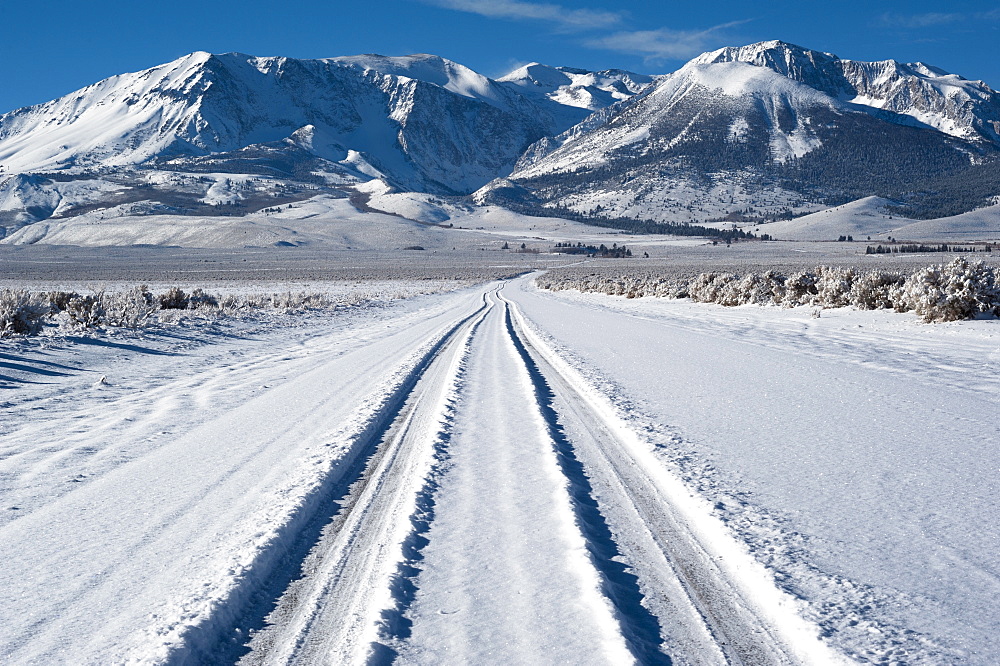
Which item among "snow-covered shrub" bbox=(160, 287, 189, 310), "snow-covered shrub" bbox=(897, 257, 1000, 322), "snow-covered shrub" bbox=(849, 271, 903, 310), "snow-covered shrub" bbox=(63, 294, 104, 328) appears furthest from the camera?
"snow-covered shrub" bbox=(160, 287, 189, 310)

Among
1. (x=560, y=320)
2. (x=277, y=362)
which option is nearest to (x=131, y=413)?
(x=277, y=362)

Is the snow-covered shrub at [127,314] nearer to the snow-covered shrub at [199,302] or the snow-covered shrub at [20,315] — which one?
the snow-covered shrub at [20,315]

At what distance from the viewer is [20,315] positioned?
13.0 meters

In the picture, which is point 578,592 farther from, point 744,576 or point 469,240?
point 469,240

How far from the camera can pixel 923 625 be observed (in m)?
2.78

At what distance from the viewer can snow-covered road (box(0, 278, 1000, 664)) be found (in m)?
2.85

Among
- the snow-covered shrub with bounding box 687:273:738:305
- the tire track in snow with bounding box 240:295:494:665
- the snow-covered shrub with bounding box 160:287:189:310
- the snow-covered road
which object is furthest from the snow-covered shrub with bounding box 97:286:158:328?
the snow-covered shrub with bounding box 687:273:738:305

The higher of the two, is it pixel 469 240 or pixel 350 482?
pixel 469 240

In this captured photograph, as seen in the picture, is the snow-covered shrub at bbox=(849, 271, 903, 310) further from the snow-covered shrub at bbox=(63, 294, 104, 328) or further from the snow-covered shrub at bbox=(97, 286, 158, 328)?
the snow-covered shrub at bbox=(63, 294, 104, 328)

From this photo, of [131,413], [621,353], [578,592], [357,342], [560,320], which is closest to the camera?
[578,592]

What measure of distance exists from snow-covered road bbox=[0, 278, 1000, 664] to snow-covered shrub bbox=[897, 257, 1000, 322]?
721 cm

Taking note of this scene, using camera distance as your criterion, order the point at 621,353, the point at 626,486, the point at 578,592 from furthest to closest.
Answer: the point at 621,353 → the point at 626,486 → the point at 578,592

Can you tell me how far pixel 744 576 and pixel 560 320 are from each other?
56.5ft

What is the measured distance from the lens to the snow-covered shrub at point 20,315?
41.6 ft
